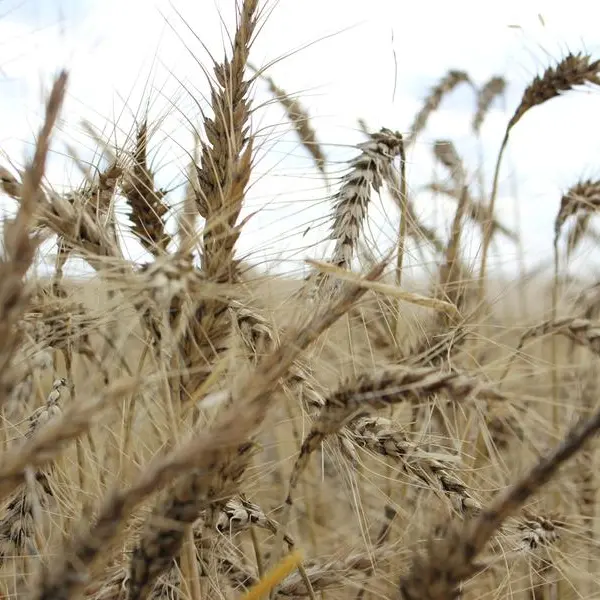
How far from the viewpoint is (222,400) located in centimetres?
72

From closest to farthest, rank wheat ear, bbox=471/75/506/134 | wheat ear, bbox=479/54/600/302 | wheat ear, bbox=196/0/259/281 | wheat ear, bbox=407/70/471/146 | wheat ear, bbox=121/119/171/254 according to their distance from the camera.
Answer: wheat ear, bbox=196/0/259/281 → wheat ear, bbox=121/119/171/254 → wheat ear, bbox=479/54/600/302 → wheat ear, bbox=407/70/471/146 → wheat ear, bbox=471/75/506/134

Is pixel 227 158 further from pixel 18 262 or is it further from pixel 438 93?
pixel 438 93

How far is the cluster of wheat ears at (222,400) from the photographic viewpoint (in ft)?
1.74

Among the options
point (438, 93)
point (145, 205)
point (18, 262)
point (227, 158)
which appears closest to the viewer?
point (18, 262)

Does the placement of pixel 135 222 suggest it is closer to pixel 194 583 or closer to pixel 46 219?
pixel 46 219

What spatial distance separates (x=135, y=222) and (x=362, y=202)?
1.16ft

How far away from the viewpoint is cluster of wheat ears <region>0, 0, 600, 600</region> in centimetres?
53

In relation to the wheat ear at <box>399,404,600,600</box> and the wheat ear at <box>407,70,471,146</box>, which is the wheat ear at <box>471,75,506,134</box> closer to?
the wheat ear at <box>407,70,471,146</box>

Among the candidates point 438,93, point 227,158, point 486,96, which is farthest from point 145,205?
point 486,96

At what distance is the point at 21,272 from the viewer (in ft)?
1.65

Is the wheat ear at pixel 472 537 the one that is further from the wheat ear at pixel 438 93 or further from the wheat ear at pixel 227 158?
the wheat ear at pixel 438 93

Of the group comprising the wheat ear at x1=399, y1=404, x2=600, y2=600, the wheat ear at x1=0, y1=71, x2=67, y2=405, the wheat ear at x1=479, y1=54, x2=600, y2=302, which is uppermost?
the wheat ear at x1=479, y1=54, x2=600, y2=302

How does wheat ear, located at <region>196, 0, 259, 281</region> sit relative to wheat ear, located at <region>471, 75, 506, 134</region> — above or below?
below

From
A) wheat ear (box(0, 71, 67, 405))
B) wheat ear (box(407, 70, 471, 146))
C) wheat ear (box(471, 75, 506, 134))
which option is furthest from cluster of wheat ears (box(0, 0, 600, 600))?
wheat ear (box(471, 75, 506, 134))
